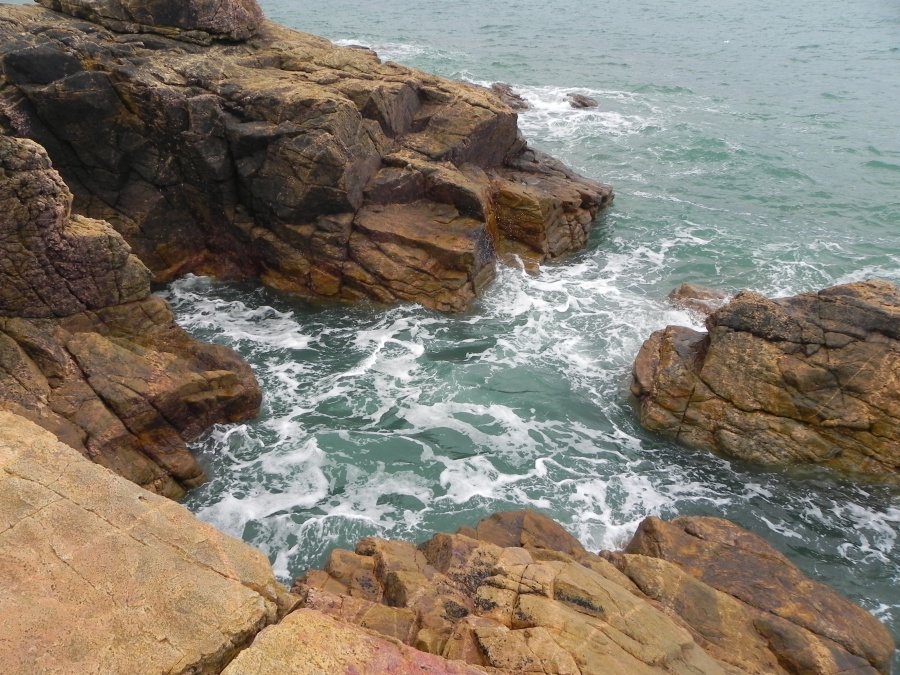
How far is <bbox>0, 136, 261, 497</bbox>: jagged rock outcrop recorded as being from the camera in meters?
13.4

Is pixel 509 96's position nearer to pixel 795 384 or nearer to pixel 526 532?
pixel 795 384

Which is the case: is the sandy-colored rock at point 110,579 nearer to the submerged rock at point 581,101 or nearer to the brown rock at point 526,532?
the brown rock at point 526,532

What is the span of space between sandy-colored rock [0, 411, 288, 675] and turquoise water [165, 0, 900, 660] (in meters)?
5.43

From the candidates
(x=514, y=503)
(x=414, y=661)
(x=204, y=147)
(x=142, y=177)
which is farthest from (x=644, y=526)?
(x=142, y=177)

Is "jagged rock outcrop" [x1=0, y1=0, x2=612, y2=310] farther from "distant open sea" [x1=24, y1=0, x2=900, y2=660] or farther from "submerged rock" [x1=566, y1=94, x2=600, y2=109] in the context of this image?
"submerged rock" [x1=566, y1=94, x2=600, y2=109]

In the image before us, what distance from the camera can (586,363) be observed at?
20328 millimetres

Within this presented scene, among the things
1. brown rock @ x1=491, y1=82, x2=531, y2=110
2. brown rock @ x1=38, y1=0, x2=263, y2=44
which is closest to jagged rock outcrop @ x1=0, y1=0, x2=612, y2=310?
brown rock @ x1=38, y1=0, x2=263, y2=44

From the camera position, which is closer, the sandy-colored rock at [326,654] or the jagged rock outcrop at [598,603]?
the sandy-colored rock at [326,654]

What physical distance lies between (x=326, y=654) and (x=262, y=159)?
57.6 feet

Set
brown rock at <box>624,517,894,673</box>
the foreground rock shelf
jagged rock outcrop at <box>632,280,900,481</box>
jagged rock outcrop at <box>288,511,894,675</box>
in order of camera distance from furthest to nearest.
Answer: jagged rock outcrop at <box>632,280,900,481</box>, brown rock at <box>624,517,894,673</box>, jagged rock outcrop at <box>288,511,894,675</box>, the foreground rock shelf

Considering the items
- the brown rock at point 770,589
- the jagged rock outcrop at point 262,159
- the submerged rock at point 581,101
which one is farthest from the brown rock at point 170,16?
the submerged rock at point 581,101

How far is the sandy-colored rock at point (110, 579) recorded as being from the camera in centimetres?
673

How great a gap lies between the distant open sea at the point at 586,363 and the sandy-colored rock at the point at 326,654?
637 cm

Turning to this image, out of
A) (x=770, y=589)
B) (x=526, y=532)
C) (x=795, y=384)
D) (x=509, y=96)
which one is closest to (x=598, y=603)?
(x=526, y=532)
